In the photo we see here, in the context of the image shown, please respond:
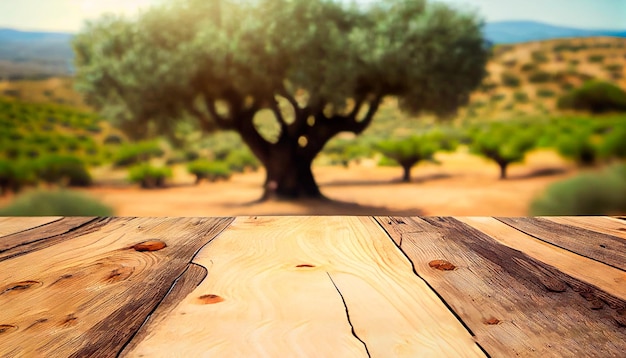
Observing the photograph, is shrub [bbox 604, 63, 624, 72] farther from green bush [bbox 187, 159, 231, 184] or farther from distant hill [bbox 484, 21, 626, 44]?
green bush [bbox 187, 159, 231, 184]

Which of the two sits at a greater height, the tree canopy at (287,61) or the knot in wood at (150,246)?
the tree canopy at (287,61)

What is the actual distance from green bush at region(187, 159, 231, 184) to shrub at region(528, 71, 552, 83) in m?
2.89

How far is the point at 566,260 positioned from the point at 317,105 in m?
3.82

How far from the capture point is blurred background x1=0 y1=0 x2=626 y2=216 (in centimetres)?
437

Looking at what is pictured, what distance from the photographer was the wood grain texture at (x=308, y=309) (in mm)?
612

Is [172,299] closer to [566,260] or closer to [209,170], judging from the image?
[566,260]

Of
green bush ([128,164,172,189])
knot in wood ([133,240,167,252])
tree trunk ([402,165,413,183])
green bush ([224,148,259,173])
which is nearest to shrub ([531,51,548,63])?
tree trunk ([402,165,413,183])

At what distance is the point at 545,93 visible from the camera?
15.5 ft

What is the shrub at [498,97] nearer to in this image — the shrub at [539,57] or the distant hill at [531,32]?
the shrub at [539,57]

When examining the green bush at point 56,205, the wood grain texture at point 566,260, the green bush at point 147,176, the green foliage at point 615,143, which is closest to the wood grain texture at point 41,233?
the wood grain texture at point 566,260

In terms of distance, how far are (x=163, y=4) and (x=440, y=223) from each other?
3997mm

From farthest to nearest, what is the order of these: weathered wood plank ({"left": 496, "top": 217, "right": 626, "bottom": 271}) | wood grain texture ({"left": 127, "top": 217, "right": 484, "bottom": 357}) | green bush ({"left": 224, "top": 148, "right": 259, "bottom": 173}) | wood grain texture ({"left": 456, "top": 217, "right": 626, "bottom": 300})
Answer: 1. green bush ({"left": 224, "top": 148, "right": 259, "bottom": 173})
2. weathered wood plank ({"left": 496, "top": 217, "right": 626, "bottom": 271})
3. wood grain texture ({"left": 456, "top": 217, "right": 626, "bottom": 300})
4. wood grain texture ({"left": 127, "top": 217, "right": 484, "bottom": 357})

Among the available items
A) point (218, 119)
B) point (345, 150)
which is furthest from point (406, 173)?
point (218, 119)

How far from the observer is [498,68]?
470 centimetres
